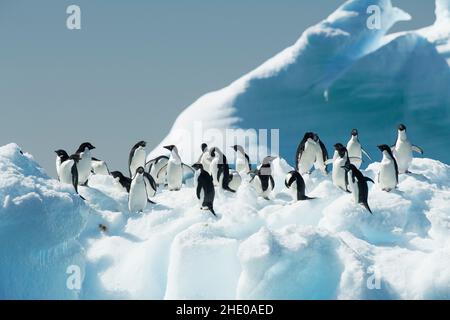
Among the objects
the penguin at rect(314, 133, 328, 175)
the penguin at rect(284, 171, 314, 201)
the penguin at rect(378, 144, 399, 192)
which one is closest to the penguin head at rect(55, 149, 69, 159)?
the penguin at rect(284, 171, 314, 201)

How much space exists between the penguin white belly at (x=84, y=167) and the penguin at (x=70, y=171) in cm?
18

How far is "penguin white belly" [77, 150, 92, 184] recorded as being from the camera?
446 inches

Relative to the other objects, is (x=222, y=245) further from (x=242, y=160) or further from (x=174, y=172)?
Result: (x=242, y=160)

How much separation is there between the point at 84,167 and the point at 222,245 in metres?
3.84

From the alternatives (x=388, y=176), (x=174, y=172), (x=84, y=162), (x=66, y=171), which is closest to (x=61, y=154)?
(x=84, y=162)

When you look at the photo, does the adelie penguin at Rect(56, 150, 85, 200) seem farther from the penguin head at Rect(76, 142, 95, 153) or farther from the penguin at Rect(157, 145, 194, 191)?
the penguin at Rect(157, 145, 194, 191)

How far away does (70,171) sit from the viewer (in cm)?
1093

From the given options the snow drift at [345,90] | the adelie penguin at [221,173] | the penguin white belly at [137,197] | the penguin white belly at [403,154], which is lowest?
the penguin white belly at [137,197]

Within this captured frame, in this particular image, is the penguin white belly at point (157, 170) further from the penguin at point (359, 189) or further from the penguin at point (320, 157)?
the penguin at point (359, 189)

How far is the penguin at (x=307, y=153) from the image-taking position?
12664 millimetres

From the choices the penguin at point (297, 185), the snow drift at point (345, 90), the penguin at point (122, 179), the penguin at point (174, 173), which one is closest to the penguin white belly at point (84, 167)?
the penguin at point (122, 179)
